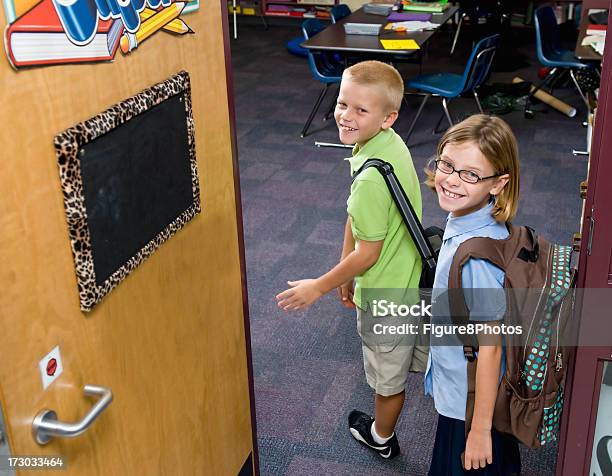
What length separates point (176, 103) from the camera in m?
1.57

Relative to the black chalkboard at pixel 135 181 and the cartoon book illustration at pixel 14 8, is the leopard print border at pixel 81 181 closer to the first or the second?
the black chalkboard at pixel 135 181

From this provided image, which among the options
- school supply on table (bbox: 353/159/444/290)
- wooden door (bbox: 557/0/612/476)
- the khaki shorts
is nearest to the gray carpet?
the khaki shorts

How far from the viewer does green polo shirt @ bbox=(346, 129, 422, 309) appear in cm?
204

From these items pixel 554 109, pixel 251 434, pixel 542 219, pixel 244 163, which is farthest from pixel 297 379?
pixel 554 109

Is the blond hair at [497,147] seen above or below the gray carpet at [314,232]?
above

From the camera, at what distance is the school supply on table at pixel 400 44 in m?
5.30

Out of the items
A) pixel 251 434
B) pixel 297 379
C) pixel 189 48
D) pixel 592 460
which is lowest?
pixel 297 379

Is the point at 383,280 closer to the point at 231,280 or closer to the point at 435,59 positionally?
the point at 231,280

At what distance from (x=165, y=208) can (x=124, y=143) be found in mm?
229

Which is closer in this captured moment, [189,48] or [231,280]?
[189,48]

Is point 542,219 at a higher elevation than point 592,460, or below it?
below

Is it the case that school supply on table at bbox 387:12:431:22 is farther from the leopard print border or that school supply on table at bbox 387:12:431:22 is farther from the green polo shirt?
the leopard print border

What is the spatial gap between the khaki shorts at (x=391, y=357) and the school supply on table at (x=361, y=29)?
158 inches

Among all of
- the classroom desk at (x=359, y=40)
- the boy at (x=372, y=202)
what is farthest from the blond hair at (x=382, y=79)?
the classroom desk at (x=359, y=40)
